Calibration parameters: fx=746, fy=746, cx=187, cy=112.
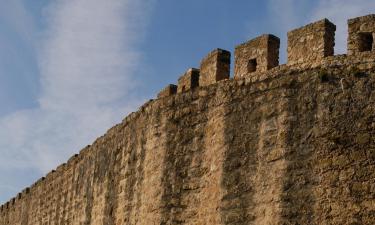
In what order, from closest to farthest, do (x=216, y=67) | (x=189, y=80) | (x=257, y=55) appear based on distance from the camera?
1. (x=257, y=55)
2. (x=216, y=67)
3. (x=189, y=80)

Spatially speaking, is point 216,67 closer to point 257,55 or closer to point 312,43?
point 257,55

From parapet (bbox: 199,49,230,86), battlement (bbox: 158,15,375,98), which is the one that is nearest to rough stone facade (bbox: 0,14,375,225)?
battlement (bbox: 158,15,375,98)

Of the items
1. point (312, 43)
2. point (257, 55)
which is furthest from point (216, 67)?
point (312, 43)

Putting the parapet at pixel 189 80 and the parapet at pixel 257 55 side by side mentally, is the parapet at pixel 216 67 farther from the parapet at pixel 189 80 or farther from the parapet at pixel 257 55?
the parapet at pixel 257 55

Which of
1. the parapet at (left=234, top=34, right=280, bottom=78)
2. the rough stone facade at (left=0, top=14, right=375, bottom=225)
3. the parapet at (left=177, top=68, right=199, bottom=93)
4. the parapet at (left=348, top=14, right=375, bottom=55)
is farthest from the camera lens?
the parapet at (left=177, top=68, right=199, bottom=93)

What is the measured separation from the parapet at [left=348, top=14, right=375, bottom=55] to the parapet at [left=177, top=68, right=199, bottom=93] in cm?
249

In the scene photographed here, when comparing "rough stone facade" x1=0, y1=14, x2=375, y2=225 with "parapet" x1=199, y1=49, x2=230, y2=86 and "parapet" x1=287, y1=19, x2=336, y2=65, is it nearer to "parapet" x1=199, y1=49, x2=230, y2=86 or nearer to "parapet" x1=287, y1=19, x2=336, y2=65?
"parapet" x1=287, y1=19, x2=336, y2=65

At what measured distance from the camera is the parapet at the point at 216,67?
9594 mm

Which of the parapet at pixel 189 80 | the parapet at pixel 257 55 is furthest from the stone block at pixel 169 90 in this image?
the parapet at pixel 257 55

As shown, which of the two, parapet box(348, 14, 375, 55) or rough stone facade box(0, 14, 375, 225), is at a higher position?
parapet box(348, 14, 375, 55)

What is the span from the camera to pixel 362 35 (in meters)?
8.13

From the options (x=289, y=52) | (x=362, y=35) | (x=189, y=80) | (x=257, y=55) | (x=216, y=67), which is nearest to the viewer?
(x=362, y=35)

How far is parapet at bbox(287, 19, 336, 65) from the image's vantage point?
330 inches

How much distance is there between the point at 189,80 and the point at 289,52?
1.77 metres
